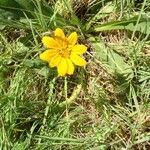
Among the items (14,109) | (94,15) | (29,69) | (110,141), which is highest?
(94,15)

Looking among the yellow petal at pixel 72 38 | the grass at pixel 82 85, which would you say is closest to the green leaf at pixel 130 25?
the grass at pixel 82 85

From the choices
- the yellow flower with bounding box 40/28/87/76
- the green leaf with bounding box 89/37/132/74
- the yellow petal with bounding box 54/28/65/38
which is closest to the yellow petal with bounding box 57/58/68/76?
the yellow flower with bounding box 40/28/87/76

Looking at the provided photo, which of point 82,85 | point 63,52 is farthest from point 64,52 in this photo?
point 82,85

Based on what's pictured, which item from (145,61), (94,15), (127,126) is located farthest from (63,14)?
(127,126)

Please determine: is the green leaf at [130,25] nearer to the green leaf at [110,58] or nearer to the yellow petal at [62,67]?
the green leaf at [110,58]

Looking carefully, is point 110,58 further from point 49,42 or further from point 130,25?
point 49,42

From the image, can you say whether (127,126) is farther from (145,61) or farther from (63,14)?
(63,14)
